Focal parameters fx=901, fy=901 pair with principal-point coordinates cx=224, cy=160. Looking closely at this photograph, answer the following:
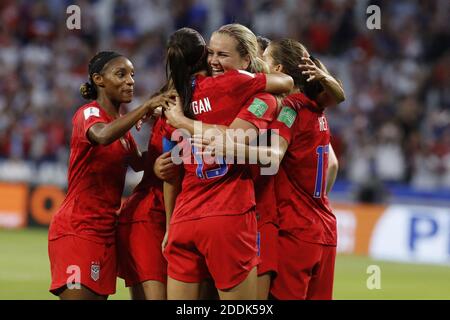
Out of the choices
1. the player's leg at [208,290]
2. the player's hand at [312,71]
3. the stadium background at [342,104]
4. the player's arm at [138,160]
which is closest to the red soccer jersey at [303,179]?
the player's hand at [312,71]

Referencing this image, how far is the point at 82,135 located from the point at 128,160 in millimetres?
414

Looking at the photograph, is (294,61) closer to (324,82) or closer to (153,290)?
(324,82)

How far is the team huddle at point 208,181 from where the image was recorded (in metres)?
4.99

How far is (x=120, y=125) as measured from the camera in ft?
17.5

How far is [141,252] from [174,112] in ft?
3.60

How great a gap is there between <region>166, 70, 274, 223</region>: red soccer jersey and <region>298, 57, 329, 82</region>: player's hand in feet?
1.25

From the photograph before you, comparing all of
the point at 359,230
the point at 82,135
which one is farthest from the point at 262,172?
the point at 359,230

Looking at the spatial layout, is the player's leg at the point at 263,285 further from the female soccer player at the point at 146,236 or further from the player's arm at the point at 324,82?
the player's arm at the point at 324,82

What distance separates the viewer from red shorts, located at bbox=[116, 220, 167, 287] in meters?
5.73

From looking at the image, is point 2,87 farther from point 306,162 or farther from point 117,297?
point 306,162

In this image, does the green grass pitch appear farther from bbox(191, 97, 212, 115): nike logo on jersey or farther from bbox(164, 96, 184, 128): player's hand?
bbox(191, 97, 212, 115): nike logo on jersey

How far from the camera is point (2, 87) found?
675 inches
